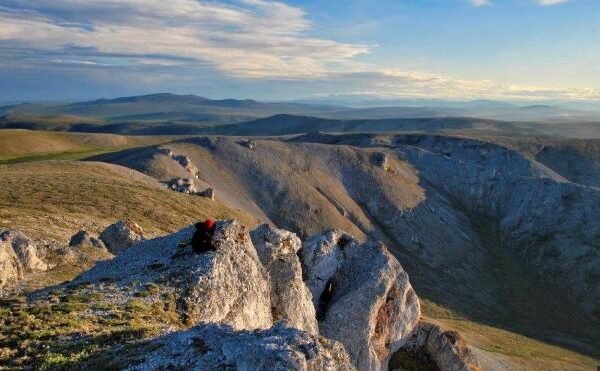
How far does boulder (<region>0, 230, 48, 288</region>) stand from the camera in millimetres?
31406

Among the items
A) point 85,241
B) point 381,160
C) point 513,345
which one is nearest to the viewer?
point 85,241

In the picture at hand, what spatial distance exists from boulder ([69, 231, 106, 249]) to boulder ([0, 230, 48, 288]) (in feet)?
19.8

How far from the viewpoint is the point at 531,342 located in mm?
84500

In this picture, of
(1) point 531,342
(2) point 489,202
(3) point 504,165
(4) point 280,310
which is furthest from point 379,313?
(3) point 504,165

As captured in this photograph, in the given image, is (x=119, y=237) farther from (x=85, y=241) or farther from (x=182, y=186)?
(x=182, y=186)

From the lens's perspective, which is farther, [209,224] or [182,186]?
[182,186]

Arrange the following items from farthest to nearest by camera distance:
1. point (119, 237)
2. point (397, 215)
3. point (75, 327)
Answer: point (397, 215) → point (119, 237) → point (75, 327)

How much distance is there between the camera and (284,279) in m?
33.6

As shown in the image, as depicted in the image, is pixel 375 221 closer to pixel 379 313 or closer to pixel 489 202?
pixel 489 202

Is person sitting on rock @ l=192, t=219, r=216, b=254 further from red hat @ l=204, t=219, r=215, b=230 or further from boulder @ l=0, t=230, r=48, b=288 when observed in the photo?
boulder @ l=0, t=230, r=48, b=288

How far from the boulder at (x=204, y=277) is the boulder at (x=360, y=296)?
8.41m

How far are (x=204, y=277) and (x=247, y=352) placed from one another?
9911 mm

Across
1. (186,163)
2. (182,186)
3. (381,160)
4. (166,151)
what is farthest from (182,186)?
(381,160)

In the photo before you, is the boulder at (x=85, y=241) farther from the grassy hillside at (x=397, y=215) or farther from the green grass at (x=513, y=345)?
the grassy hillside at (x=397, y=215)
